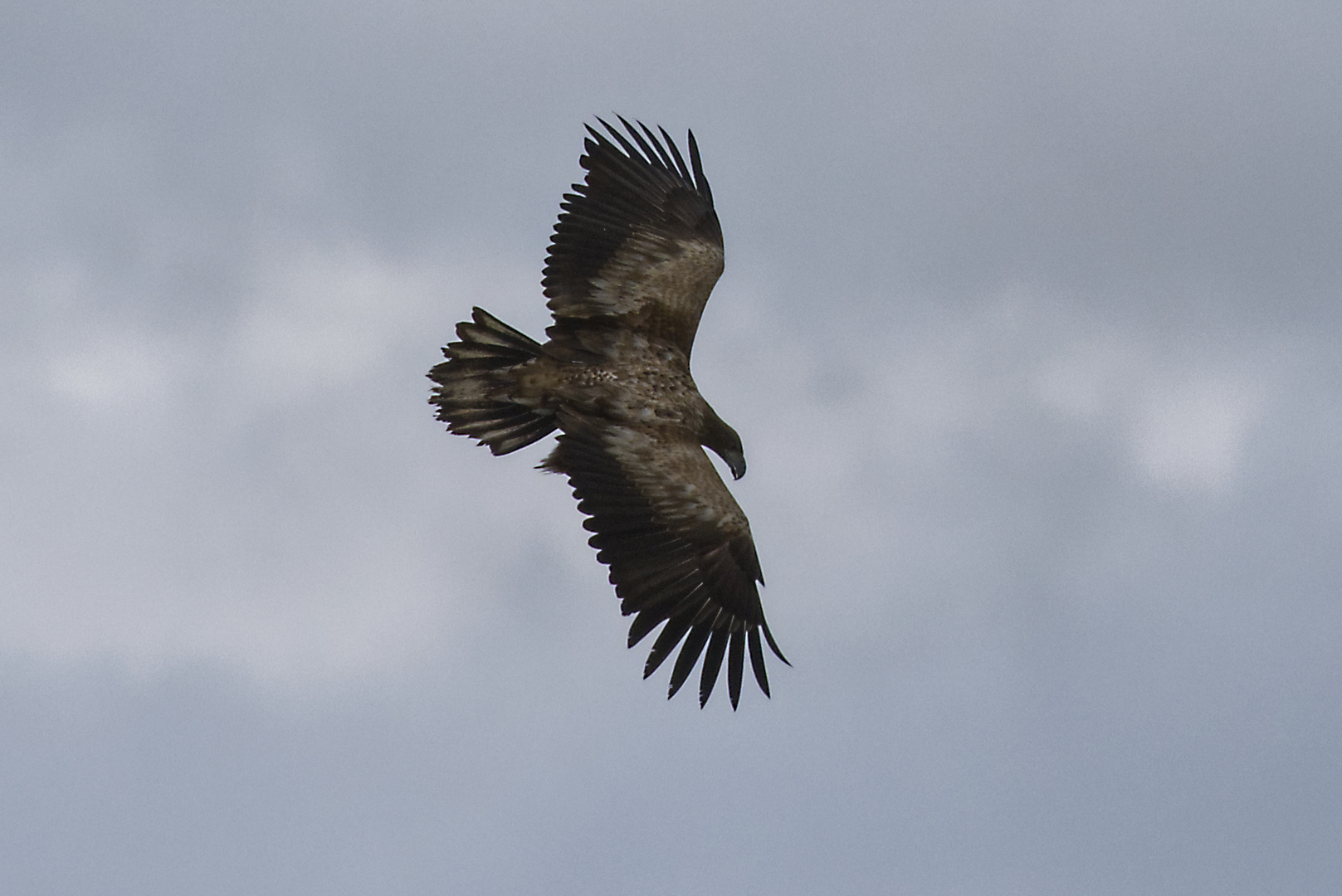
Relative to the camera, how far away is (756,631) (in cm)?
1120

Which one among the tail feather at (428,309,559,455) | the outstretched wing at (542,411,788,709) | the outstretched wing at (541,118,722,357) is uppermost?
the outstretched wing at (541,118,722,357)

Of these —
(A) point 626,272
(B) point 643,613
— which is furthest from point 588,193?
(B) point 643,613

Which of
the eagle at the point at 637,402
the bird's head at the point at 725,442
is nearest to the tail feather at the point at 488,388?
the eagle at the point at 637,402

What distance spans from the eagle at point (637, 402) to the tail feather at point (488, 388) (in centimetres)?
1

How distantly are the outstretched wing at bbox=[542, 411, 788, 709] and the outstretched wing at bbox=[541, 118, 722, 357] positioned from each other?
3.47 ft

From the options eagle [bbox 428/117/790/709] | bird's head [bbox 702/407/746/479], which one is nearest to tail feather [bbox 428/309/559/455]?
eagle [bbox 428/117/790/709]

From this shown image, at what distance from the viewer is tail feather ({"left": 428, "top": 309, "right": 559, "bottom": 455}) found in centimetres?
1198

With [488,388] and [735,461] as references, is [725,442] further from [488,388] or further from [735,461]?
[488,388]

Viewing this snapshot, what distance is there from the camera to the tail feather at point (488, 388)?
1198 cm

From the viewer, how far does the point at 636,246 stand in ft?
41.4

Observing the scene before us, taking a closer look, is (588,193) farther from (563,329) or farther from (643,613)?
(643,613)

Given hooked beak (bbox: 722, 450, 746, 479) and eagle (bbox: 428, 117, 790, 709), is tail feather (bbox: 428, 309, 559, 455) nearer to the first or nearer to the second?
eagle (bbox: 428, 117, 790, 709)

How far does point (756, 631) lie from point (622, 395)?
6.70ft

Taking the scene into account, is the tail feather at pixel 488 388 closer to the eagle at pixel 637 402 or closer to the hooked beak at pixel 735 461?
the eagle at pixel 637 402
